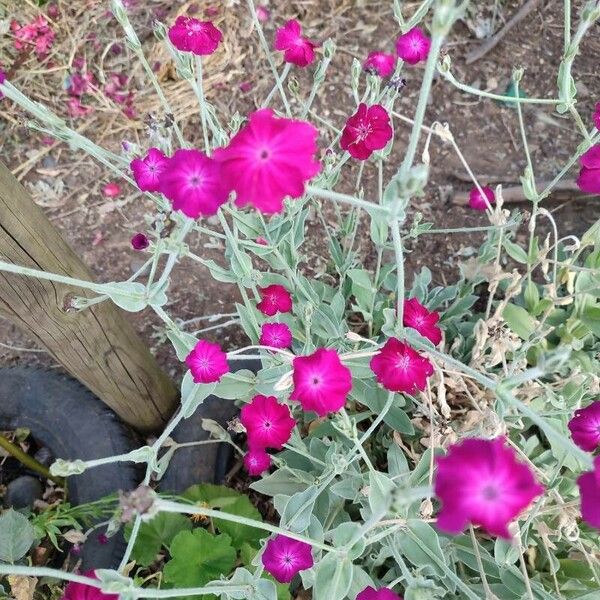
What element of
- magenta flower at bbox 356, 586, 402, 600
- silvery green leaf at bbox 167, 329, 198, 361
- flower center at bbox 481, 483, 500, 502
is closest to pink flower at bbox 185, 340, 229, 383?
silvery green leaf at bbox 167, 329, 198, 361

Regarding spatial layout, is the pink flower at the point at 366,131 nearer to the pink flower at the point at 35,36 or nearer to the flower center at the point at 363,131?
the flower center at the point at 363,131

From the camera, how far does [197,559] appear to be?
3.68ft

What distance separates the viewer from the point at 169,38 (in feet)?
3.18

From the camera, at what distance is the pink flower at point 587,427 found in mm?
837

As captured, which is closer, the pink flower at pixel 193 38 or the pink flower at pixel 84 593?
the pink flower at pixel 84 593

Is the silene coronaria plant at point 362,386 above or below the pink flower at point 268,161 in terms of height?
below

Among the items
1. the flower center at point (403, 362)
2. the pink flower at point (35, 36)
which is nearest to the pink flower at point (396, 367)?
the flower center at point (403, 362)

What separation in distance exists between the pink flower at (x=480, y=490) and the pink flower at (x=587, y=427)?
13.4 inches

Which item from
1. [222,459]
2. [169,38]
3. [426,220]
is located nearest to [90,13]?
[426,220]

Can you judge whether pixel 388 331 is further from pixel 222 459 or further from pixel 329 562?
pixel 222 459

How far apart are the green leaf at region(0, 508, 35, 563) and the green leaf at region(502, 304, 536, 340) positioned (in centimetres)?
97

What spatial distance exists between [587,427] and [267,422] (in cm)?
45

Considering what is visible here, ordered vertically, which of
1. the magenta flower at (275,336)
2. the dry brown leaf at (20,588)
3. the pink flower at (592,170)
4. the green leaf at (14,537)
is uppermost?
the pink flower at (592,170)

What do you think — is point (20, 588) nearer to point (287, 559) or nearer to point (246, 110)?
point (287, 559)
